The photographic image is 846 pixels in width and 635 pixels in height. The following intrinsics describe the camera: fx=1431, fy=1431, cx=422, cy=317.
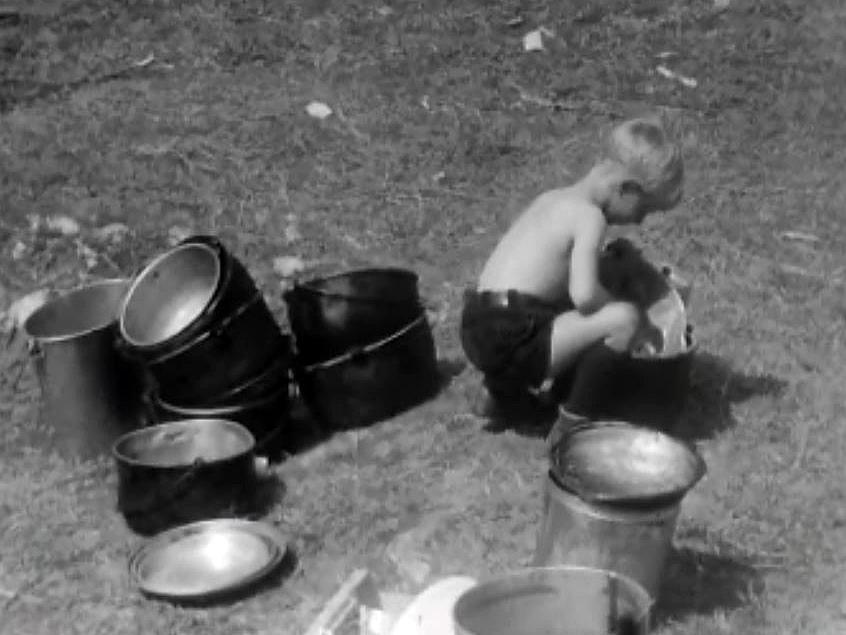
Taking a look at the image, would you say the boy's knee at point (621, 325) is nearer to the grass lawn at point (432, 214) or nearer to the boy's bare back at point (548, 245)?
the boy's bare back at point (548, 245)

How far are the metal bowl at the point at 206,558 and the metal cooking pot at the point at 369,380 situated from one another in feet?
2.95

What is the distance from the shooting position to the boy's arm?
5.12 metres

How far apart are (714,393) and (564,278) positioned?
2.89ft

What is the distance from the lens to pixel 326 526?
4.93 metres

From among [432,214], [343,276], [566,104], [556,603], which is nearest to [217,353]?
[343,276]

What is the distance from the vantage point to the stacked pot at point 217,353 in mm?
5215

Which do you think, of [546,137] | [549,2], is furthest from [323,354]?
[549,2]

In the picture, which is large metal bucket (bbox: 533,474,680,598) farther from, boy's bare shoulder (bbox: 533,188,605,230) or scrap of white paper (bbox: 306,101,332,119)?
scrap of white paper (bbox: 306,101,332,119)

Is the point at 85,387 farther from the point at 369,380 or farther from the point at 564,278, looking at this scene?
the point at 564,278

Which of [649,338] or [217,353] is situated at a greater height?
[217,353]

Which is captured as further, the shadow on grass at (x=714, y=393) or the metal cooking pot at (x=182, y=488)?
the shadow on grass at (x=714, y=393)

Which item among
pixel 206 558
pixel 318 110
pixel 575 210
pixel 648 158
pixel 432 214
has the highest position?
pixel 648 158

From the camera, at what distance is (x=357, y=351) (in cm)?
555

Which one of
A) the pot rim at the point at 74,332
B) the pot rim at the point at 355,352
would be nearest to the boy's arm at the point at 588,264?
the pot rim at the point at 355,352
